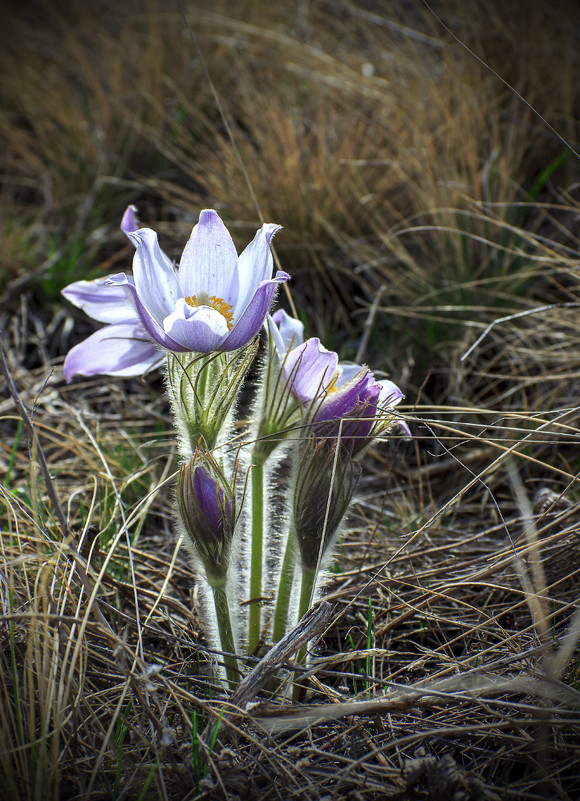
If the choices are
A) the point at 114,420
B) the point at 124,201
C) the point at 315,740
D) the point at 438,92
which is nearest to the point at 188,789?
the point at 315,740

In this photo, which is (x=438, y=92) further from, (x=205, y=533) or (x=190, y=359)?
(x=205, y=533)

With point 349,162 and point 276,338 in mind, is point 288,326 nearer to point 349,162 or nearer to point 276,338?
point 276,338

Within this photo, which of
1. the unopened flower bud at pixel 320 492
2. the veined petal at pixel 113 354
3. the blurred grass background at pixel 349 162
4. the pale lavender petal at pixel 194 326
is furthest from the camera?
the blurred grass background at pixel 349 162

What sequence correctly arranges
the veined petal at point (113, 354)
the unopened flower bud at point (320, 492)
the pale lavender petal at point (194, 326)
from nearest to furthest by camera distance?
the pale lavender petal at point (194, 326) < the unopened flower bud at point (320, 492) < the veined petal at point (113, 354)

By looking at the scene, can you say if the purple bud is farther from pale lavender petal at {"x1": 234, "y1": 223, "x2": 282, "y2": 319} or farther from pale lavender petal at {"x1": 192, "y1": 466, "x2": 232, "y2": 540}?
pale lavender petal at {"x1": 234, "y1": 223, "x2": 282, "y2": 319}

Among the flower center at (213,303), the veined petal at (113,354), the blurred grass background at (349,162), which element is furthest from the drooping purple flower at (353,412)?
the blurred grass background at (349,162)

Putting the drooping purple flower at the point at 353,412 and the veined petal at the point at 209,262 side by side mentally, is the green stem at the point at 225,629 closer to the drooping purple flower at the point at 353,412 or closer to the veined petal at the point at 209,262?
the drooping purple flower at the point at 353,412

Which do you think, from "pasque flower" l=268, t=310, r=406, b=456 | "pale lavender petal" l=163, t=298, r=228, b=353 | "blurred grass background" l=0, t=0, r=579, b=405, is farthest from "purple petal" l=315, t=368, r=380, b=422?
"blurred grass background" l=0, t=0, r=579, b=405
